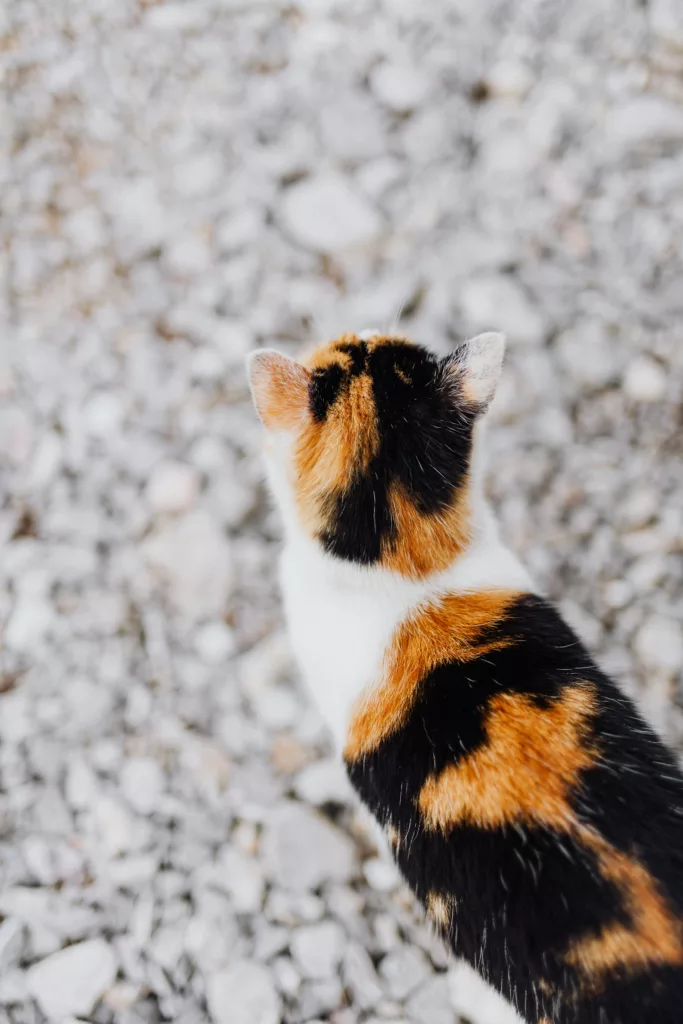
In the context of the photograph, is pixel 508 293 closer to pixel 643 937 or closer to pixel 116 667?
pixel 116 667

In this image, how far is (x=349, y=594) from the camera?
1.20 m

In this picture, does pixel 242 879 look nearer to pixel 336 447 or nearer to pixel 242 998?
pixel 242 998

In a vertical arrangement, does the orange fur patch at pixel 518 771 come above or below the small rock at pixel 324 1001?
above

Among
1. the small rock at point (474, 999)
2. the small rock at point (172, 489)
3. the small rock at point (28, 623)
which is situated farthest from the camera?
the small rock at point (172, 489)

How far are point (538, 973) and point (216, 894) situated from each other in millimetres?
735

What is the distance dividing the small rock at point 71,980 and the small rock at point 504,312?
1611 mm

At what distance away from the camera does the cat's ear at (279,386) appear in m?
1.15

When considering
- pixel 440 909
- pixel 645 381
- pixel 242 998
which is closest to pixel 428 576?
pixel 440 909

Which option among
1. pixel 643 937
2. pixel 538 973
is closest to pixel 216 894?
pixel 538 973

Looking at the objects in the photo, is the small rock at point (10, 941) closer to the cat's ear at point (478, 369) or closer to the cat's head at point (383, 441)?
the cat's head at point (383, 441)

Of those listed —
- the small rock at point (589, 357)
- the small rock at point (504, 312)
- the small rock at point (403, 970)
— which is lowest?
the small rock at point (403, 970)

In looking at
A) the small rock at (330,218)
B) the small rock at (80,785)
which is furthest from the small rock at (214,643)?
the small rock at (330,218)

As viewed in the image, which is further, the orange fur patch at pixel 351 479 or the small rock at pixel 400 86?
the small rock at pixel 400 86

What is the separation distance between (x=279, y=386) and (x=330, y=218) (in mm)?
974
